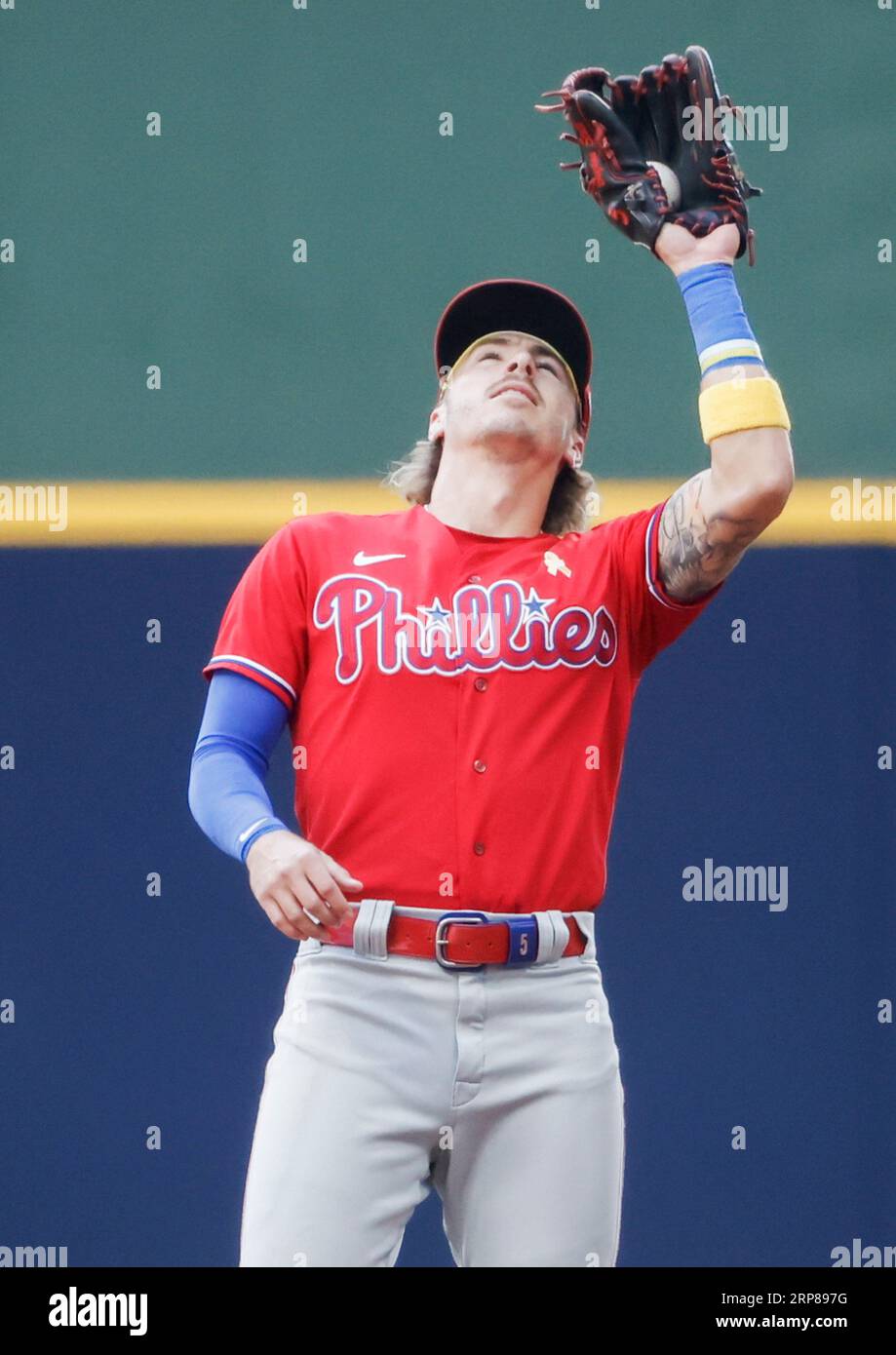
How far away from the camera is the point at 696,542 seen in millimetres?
1965

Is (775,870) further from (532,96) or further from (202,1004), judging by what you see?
(532,96)

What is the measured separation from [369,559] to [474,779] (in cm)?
Answer: 33

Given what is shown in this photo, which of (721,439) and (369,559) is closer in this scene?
(721,439)

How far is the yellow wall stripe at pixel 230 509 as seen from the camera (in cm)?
306

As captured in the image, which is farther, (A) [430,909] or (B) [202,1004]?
(B) [202,1004]

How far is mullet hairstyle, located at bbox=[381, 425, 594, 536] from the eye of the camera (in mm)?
2264

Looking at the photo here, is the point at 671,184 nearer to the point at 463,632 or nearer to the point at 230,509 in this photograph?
the point at 463,632

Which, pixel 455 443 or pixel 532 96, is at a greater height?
pixel 532 96

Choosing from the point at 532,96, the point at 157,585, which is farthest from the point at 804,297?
the point at 157,585

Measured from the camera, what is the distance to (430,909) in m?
1.91

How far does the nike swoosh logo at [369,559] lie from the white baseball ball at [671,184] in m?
0.56

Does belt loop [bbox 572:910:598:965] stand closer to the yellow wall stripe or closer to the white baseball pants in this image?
the white baseball pants

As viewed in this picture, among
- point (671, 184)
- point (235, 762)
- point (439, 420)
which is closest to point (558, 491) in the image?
point (439, 420)
